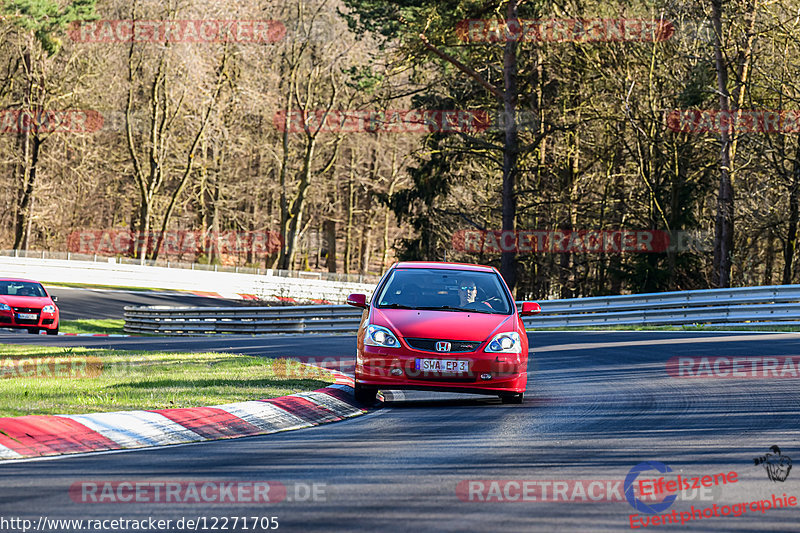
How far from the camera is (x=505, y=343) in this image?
10.4 m

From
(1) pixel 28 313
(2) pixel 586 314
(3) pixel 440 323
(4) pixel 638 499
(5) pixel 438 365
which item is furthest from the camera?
(2) pixel 586 314

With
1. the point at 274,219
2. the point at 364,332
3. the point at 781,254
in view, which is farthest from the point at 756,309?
the point at 274,219

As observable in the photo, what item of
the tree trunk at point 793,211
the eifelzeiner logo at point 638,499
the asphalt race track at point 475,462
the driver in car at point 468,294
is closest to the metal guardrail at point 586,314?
the tree trunk at point 793,211

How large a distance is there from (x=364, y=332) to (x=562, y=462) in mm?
4025

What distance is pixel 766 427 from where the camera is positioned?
27.8 ft

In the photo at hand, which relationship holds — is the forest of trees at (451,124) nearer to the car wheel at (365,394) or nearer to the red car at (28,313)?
the red car at (28,313)

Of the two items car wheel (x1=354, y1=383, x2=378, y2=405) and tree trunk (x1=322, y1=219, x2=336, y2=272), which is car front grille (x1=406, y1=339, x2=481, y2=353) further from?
tree trunk (x1=322, y1=219, x2=336, y2=272)

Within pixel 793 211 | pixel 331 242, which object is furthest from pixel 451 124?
pixel 331 242

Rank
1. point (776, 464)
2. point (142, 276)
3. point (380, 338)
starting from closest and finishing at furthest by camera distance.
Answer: point (776, 464)
point (380, 338)
point (142, 276)

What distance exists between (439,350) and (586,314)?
16.8m

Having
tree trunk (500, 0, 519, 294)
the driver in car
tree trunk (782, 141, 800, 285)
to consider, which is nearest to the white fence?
tree trunk (500, 0, 519, 294)

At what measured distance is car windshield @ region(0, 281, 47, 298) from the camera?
2623cm

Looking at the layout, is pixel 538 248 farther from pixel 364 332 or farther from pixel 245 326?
pixel 364 332

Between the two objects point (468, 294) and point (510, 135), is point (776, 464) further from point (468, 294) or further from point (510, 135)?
point (510, 135)
